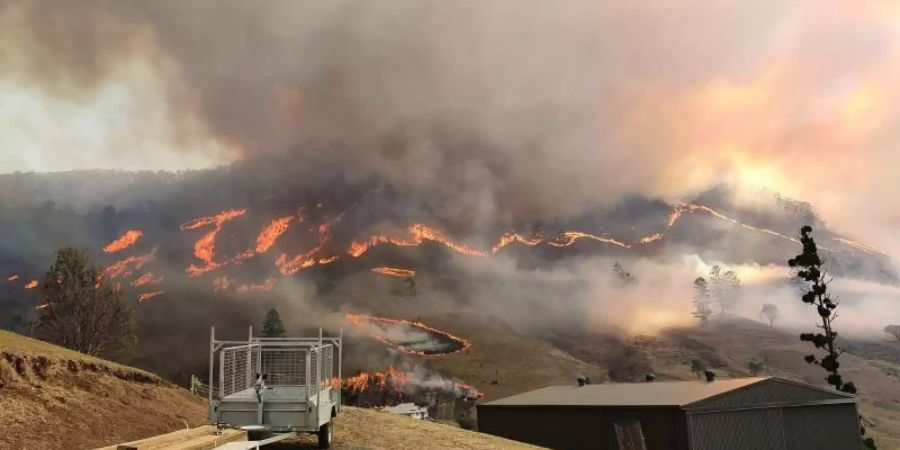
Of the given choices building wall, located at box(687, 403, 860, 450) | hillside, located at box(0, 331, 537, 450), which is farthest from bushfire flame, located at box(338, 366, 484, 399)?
hillside, located at box(0, 331, 537, 450)

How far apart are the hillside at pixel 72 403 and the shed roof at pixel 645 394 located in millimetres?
27648

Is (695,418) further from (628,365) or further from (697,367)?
(628,365)

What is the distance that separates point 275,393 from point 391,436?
9117 millimetres

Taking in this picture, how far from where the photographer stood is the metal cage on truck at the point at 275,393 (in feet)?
48.7

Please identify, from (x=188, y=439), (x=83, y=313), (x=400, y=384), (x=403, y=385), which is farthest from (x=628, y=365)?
(x=188, y=439)

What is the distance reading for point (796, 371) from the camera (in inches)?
6708

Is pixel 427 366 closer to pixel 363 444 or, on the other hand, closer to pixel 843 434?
pixel 843 434

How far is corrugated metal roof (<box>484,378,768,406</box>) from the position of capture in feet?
128

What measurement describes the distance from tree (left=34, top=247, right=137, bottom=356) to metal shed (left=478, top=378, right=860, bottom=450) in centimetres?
4719

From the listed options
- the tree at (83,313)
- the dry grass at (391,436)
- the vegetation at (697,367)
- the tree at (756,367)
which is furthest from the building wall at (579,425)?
the tree at (756,367)

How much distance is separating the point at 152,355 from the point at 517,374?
375 ft

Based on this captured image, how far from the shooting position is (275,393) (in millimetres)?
18016

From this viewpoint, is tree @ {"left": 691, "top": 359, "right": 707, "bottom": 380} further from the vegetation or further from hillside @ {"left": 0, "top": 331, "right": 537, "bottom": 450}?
hillside @ {"left": 0, "top": 331, "right": 537, "bottom": 450}

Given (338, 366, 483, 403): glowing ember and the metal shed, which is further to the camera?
(338, 366, 483, 403): glowing ember
